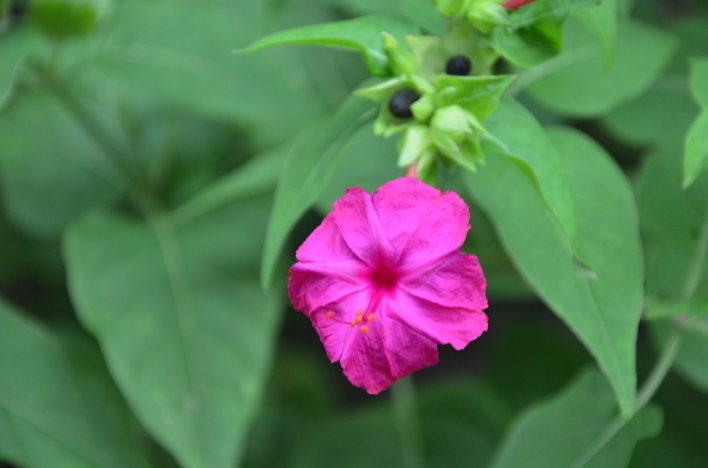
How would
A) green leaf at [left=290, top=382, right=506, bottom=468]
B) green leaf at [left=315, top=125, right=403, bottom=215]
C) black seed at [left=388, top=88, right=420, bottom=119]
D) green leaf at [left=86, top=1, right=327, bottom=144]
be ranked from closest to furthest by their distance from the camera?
black seed at [left=388, top=88, right=420, bottom=119]
green leaf at [left=315, top=125, right=403, bottom=215]
green leaf at [left=86, top=1, right=327, bottom=144]
green leaf at [left=290, top=382, right=506, bottom=468]

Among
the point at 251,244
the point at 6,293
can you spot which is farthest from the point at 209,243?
the point at 6,293

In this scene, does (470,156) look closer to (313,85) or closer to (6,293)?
(313,85)

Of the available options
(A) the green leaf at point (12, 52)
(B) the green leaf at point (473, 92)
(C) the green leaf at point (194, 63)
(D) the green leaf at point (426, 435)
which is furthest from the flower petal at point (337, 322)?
(D) the green leaf at point (426, 435)

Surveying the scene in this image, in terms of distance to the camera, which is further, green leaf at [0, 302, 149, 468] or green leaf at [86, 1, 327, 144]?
green leaf at [86, 1, 327, 144]

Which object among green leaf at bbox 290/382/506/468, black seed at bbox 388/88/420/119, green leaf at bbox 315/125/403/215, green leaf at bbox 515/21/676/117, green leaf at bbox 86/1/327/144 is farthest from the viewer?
green leaf at bbox 290/382/506/468

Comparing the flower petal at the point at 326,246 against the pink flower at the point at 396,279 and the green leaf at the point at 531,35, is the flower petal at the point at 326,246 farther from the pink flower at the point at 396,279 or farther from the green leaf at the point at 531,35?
the green leaf at the point at 531,35

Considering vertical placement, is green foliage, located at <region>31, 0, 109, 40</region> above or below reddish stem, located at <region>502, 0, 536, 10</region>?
above

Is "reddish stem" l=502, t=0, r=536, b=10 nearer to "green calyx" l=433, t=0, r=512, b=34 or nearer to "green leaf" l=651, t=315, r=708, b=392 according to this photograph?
"green calyx" l=433, t=0, r=512, b=34

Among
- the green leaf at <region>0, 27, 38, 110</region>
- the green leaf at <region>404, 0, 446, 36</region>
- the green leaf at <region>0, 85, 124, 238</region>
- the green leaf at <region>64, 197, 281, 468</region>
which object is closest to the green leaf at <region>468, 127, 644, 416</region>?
the green leaf at <region>404, 0, 446, 36</region>

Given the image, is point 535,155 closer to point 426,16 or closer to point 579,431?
point 426,16
